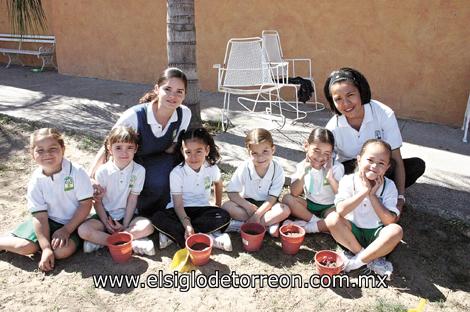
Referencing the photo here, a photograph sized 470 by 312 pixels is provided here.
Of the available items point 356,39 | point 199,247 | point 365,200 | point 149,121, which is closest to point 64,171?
point 149,121

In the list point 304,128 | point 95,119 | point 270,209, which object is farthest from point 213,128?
point 270,209

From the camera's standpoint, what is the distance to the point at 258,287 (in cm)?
254

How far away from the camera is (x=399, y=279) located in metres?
2.63

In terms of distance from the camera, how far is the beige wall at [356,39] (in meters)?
5.43

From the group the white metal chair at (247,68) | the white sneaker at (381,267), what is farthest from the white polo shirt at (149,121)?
the white metal chair at (247,68)

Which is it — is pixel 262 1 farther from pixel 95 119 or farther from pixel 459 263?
pixel 459 263

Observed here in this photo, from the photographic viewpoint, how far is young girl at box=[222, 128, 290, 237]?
2996 mm

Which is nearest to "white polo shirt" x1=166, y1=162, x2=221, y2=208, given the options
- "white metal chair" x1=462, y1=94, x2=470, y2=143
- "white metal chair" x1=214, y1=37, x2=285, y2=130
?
"white metal chair" x1=214, y1=37, x2=285, y2=130

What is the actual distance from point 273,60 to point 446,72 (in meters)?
2.44

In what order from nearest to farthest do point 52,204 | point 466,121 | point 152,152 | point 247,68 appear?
point 52,204 → point 152,152 → point 466,121 → point 247,68

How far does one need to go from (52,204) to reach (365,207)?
213cm

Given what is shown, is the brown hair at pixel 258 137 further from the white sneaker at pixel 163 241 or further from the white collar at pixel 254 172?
the white sneaker at pixel 163 241

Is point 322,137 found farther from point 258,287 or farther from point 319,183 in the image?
point 258,287

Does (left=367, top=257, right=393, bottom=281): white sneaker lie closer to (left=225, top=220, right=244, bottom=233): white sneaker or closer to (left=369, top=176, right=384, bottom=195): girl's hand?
(left=369, top=176, right=384, bottom=195): girl's hand
